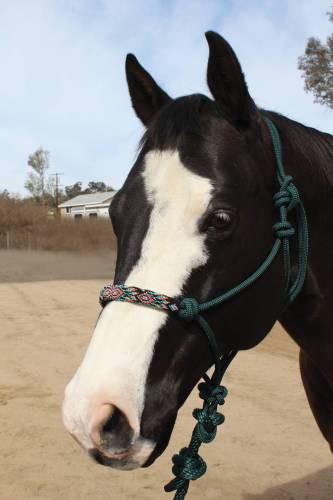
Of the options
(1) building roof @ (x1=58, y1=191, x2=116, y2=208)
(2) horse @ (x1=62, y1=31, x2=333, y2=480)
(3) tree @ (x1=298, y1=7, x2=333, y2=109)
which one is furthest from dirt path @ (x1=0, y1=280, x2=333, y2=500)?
(1) building roof @ (x1=58, y1=191, x2=116, y2=208)


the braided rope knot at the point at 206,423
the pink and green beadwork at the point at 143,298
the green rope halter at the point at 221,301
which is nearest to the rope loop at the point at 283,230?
the green rope halter at the point at 221,301

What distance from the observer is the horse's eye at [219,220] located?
4.79 feet

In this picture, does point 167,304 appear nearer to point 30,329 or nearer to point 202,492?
point 202,492

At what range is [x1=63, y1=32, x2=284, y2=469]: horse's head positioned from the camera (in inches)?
50.2

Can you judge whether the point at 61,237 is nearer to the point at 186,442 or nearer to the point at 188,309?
the point at 186,442

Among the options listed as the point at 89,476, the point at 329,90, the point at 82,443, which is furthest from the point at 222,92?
the point at 329,90

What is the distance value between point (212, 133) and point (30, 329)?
7327mm

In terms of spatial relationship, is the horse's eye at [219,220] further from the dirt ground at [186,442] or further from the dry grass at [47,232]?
the dry grass at [47,232]

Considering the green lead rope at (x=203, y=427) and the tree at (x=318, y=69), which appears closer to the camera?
the green lead rope at (x=203, y=427)

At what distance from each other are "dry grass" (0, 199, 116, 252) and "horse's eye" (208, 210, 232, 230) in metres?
23.1

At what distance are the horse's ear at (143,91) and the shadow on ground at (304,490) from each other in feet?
8.67

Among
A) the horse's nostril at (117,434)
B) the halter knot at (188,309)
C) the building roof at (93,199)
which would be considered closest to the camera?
the horse's nostril at (117,434)

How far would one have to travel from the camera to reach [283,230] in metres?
1.62

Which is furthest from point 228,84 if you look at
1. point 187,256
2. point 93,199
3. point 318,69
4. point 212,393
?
point 93,199
